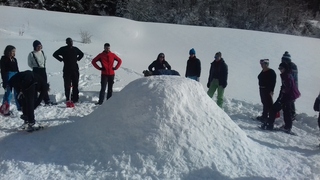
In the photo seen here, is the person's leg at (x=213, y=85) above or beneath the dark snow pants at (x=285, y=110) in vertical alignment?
above

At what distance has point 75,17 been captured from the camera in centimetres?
2094

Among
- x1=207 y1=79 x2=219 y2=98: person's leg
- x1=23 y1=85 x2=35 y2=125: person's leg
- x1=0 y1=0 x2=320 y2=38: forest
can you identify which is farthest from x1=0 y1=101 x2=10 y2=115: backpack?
x1=0 y1=0 x2=320 y2=38: forest

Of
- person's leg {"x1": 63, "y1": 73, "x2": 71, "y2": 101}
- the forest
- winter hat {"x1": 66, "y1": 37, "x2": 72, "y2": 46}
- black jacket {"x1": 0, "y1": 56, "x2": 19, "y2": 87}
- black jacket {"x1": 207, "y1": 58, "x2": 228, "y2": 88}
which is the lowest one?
person's leg {"x1": 63, "y1": 73, "x2": 71, "y2": 101}

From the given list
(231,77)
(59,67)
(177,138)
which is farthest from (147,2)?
(177,138)

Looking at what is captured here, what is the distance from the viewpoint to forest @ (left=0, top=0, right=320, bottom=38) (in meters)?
28.7

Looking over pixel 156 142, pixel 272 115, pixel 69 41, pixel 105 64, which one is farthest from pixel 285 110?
pixel 69 41

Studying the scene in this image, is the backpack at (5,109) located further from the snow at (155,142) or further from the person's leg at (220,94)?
the person's leg at (220,94)

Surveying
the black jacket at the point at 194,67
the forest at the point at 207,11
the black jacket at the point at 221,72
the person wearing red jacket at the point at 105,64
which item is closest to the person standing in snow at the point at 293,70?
the black jacket at the point at 221,72

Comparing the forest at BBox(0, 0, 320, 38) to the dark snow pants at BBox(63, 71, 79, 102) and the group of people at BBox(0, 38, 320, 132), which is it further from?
the dark snow pants at BBox(63, 71, 79, 102)

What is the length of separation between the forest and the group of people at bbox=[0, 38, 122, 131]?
2376 cm

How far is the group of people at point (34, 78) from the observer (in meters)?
5.53

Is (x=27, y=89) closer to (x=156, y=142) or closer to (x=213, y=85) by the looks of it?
(x=156, y=142)

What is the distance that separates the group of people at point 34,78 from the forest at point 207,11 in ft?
77.9

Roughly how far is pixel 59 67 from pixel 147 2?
24.2m
